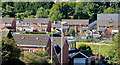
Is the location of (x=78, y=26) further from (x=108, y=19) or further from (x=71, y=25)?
(x=108, y=19)

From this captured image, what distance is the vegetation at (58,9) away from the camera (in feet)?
48.9

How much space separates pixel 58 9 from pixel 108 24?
4.18m

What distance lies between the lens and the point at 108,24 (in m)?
14.9

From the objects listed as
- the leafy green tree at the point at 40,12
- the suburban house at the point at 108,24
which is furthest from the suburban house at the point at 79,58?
the leafy green tree at the point at 40,12

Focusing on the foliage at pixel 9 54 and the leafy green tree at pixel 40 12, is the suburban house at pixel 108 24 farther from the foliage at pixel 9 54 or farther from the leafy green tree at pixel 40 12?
the foliage at pixel 9 54

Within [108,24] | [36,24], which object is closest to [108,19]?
[108,24]

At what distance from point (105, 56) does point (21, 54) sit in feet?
15.4

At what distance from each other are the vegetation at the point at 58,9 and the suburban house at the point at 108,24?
2.56 ft

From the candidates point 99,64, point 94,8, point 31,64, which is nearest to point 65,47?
point 99,64

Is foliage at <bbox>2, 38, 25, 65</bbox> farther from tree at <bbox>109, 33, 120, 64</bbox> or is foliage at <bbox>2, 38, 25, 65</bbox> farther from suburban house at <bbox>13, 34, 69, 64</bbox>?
tree at <bbox>109, 33, 120, 64</bbox>

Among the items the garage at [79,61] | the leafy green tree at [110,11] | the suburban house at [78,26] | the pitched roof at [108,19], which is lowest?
the garage at [79,61]

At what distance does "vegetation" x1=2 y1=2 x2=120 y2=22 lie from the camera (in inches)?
586

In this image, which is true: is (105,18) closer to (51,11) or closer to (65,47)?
(51,11)

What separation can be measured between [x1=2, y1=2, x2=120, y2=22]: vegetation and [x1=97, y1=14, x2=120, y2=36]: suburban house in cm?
78
